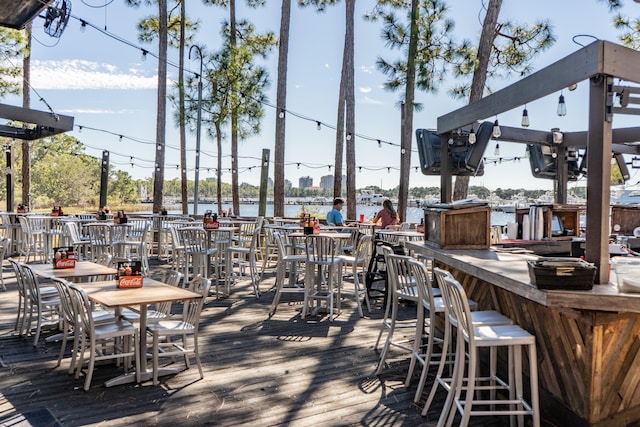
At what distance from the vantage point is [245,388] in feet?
11.8

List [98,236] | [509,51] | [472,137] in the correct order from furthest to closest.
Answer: [509,51], [98,236], [472,137]

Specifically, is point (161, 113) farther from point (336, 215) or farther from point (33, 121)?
point (336, 215)

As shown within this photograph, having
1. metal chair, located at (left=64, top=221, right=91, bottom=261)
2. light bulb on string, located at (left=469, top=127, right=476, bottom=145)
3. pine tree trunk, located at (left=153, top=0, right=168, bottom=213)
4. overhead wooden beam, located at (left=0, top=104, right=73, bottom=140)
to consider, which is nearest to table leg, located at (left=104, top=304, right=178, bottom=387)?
light bulb on string, located at (left=469, top=127, right=476, bottom=145)

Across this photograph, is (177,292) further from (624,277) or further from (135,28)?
(135,28)

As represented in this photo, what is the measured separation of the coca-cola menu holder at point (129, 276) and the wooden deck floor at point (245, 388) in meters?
0.69

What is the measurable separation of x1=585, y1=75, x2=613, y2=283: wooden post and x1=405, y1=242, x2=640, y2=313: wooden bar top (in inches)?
7.2

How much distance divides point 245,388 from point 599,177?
8.73 ft

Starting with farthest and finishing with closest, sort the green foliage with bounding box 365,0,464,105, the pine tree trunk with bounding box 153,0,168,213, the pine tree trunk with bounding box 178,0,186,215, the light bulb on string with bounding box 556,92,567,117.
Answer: the pine tree trunk with bounding box 178,0,186,215 → the pine tree trunk with bounding box 153,0,168,213 → the green foliage with bounding box 365,0,464,105 → the light bulb on string with bounding box 556,92,567,117

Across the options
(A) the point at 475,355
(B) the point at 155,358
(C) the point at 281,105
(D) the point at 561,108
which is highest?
(C) the point at 281,105

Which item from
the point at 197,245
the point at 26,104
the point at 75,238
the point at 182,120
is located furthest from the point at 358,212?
the point at 197,245

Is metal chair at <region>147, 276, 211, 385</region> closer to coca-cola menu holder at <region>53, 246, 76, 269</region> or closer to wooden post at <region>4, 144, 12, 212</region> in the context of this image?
coca-cola menu holder at <region>53, 246, 76, 269</region>

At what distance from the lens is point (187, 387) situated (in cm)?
362

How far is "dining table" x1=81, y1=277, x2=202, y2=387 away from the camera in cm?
347

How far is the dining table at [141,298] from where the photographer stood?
3.47 meters
